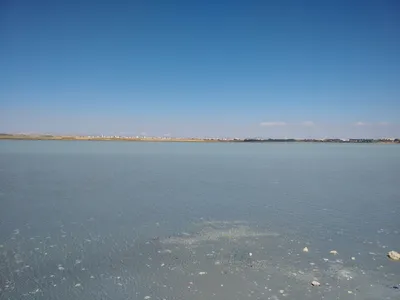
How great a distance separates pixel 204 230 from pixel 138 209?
18.1 ft

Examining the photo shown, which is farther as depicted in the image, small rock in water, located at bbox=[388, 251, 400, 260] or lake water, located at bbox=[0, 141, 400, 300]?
small rock in water, located at bbox=[388, 251, 400, 260]

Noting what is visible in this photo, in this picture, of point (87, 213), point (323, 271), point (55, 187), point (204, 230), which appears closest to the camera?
point (323, 271)

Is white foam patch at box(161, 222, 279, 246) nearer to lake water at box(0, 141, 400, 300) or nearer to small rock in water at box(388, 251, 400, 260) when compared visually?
lake water at box(0, 141, 400, 300)

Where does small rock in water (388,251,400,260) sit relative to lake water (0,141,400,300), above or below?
above

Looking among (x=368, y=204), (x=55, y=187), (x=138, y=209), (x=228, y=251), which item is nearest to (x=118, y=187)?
(x=55, y=187)

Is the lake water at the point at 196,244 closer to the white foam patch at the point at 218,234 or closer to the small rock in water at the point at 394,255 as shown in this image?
the white foam patch at the point at 218,234

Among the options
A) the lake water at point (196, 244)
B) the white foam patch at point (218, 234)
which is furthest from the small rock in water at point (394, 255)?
the white foam patch at point (218, 234)

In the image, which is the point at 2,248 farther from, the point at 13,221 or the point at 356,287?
the point at 356,287

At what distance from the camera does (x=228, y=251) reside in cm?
1232

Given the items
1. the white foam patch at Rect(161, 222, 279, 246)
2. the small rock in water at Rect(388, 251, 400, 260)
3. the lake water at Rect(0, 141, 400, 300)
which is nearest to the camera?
the lake water at Rect(0, 141, 400, 300)

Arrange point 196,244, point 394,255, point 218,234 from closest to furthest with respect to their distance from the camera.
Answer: point 394,255
point 196,244
point 218,234

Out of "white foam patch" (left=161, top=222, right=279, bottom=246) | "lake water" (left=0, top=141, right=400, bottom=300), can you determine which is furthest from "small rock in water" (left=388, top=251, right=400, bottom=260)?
"white foam patch" (left=161, top=222, right=279, bottom=246)

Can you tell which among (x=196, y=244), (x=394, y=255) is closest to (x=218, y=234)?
(x=196, y=244)

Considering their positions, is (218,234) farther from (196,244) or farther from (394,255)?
(394,255)
